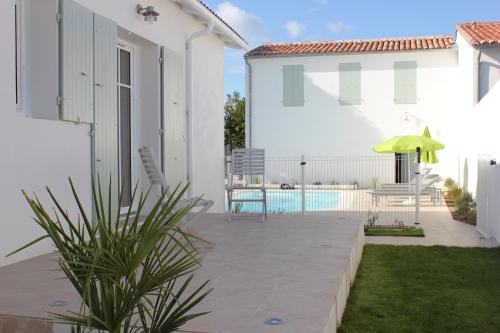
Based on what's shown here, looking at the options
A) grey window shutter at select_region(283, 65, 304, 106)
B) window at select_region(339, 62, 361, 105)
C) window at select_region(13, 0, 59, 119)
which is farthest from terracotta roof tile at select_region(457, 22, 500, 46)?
window at select_region(13, 0, 59, 119)

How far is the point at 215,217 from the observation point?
867 centimetres

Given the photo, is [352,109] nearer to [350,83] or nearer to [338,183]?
[350,83]

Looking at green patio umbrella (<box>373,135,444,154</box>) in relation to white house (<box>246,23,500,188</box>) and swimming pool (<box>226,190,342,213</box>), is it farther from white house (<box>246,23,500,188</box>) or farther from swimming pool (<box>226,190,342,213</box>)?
white house (<box>246,23,500,188</box>)

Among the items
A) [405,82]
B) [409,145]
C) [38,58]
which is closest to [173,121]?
[38,58]

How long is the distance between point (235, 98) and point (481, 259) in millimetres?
27531

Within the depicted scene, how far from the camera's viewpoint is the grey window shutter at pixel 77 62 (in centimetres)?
555

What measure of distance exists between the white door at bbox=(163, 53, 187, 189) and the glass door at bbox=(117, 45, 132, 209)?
22.1 inches

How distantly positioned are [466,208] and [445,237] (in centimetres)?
308

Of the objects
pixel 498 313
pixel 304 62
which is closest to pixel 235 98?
pixel 304 62

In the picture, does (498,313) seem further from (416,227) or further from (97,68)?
(416,227)

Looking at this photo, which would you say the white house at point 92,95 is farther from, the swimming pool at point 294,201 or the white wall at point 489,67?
the white wall at point 489,67

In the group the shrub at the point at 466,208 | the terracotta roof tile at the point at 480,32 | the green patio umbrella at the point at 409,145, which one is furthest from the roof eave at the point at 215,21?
the terracotta roof tile at the point at 480,32

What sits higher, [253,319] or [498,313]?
[253,319]

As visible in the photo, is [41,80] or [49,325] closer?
[49,325]
